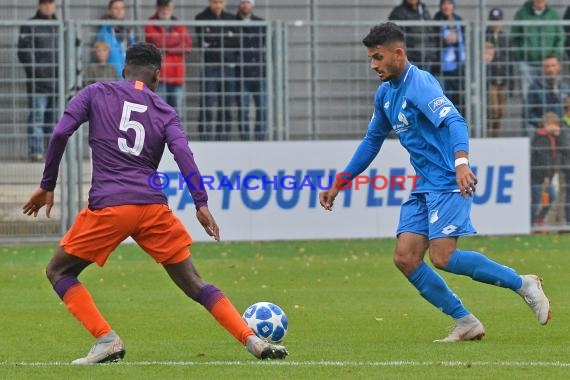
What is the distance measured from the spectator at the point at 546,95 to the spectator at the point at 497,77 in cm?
41

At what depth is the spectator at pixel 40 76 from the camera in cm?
2000

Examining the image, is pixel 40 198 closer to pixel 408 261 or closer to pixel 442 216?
pixel 408 261

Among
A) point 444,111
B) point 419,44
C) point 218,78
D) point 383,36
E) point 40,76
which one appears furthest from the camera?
point 419,44

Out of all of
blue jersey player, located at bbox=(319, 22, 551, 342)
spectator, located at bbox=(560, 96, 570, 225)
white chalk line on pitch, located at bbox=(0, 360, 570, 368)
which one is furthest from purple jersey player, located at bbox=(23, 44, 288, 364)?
spectator, located at bbox=(560, 96, 570, 225)

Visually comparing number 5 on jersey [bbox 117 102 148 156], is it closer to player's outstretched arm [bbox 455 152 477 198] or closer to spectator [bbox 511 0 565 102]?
player's outstretched arm [bbox 455 152 477 198]

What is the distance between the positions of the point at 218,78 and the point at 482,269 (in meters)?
11.1

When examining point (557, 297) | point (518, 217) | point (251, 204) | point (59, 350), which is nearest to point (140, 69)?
point (59, 350)

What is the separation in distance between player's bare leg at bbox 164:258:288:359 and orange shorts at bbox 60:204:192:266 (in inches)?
4.0

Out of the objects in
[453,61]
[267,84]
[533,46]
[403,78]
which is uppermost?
[533,46]

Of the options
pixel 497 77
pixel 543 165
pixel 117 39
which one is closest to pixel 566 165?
pixel 543 165

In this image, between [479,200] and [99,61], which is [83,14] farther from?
[479,200]

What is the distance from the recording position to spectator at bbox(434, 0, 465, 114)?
69.4ft

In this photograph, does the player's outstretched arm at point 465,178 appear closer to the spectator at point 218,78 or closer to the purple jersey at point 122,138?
the purple jersey at point 122,138

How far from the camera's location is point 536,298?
392 inches
